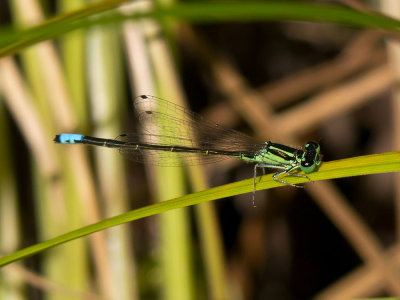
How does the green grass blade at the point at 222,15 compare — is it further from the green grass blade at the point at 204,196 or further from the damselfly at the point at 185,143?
the damselfly at the point at 185,143

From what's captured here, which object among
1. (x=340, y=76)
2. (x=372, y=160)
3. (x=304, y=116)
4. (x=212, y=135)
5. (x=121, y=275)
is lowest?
(x=372, y=160)

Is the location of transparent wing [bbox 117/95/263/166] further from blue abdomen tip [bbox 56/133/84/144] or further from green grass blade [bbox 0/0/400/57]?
green grass blade [bbox 0/0/400/57]

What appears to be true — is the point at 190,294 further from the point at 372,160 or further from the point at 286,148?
the point at 372,160

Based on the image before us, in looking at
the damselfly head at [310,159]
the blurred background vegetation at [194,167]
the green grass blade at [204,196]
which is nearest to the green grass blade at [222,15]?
the blurred background vegetation at [194,167]

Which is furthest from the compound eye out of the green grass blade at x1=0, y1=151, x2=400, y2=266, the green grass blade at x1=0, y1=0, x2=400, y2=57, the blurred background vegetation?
the green grass blade at x1=0, y1=0, x2=400, y2=57

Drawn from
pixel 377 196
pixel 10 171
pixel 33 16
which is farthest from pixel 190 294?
pixel 377 196
